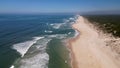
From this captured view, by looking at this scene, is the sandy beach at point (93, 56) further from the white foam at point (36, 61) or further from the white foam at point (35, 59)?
the white foam at point (35, 59)

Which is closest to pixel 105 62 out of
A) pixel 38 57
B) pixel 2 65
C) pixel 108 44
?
pixel 108 44

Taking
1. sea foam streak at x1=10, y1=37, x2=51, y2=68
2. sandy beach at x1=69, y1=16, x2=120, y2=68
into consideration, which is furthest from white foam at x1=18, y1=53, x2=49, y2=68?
sandy beach at x1=69, y1=16, x2=120, y2=68

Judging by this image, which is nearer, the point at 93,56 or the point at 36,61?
the point at 36,61

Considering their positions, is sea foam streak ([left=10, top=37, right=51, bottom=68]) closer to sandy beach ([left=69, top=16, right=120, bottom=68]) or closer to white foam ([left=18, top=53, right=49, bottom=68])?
white foam ([left=18, top=53, right=49, bottom=68])

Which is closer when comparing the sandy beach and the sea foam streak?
the sea foam streak

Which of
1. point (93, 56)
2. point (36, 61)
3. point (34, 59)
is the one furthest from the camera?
point (93, 56)

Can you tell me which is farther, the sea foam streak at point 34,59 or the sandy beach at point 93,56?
the sandy beach at point 93,56

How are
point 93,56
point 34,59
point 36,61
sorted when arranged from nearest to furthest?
point 36,61 → point 34,59 → point 93,56

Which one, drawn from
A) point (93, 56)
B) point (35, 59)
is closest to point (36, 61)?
point (35, 59)

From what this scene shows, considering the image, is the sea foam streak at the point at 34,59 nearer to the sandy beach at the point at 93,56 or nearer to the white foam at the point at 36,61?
the white foam at the point at 36,61

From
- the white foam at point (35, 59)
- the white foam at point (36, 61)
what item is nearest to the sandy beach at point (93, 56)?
the white foam at point (36, 61)

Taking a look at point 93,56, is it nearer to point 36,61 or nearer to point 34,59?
point 36,61
